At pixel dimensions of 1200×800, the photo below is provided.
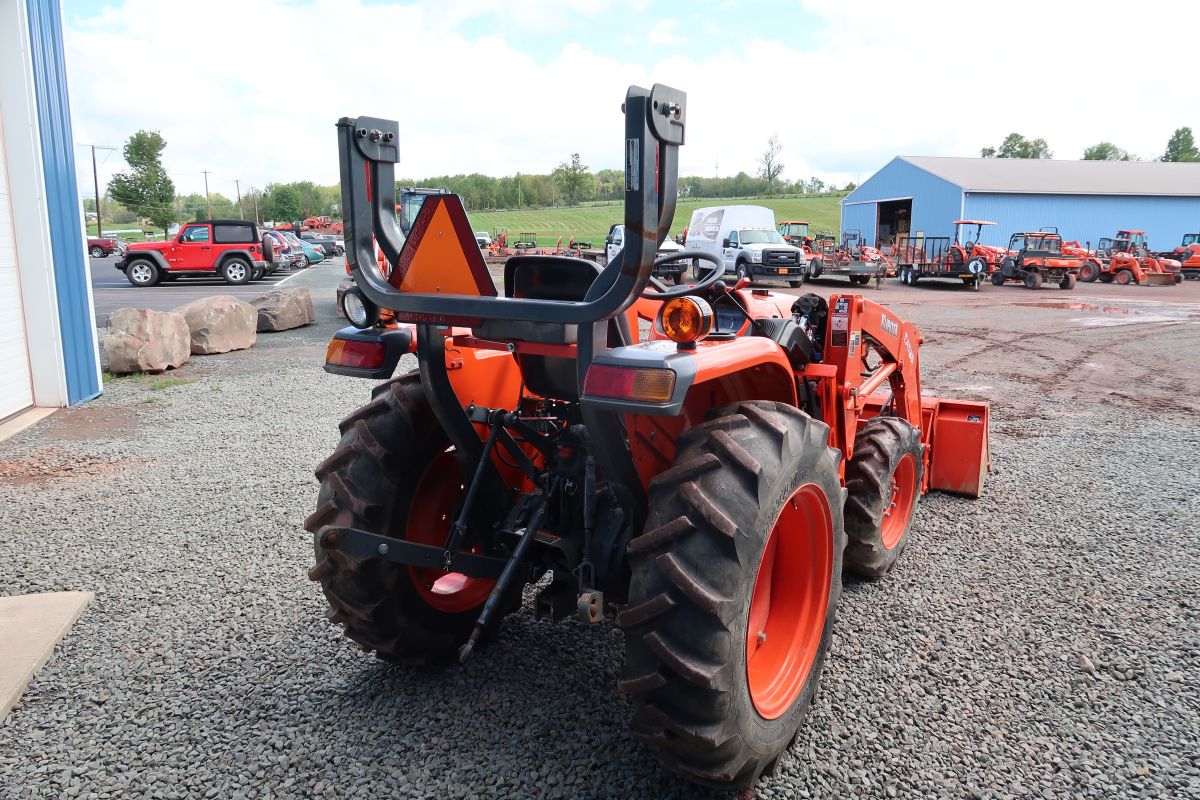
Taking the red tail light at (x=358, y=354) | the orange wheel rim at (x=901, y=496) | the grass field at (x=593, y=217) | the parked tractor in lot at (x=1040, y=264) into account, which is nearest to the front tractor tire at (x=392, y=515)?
the red tail light at (x=358, y=354)

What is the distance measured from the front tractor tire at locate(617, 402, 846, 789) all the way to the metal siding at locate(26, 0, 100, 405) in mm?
8497

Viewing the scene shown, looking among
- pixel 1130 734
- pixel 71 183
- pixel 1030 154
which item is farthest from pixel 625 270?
pixel 1030 154

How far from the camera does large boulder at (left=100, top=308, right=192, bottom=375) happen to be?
10.2 meters

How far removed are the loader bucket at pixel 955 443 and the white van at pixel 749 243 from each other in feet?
61.7

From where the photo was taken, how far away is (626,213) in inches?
82.3

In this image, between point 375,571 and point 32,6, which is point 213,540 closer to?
point 375,571

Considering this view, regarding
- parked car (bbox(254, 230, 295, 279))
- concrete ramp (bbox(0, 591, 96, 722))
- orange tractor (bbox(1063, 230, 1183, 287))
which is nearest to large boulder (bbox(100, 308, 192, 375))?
concrete ramp (bbox(0, 591, 96, 722))

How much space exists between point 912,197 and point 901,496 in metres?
42.7

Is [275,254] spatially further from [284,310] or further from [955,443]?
[955,443]

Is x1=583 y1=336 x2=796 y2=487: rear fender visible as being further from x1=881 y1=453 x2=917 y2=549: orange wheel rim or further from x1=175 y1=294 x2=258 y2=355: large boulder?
x1=175 y1=294 x2=258 y2=355: large boulder

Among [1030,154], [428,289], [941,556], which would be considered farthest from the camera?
[1030,154]

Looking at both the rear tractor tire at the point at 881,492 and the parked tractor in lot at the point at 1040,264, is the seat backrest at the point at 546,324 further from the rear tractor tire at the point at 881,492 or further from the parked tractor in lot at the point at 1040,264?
the parked tractor in lot at the point at 1040,264

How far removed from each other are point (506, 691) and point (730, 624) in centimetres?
133

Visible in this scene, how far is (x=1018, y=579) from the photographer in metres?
4.35
